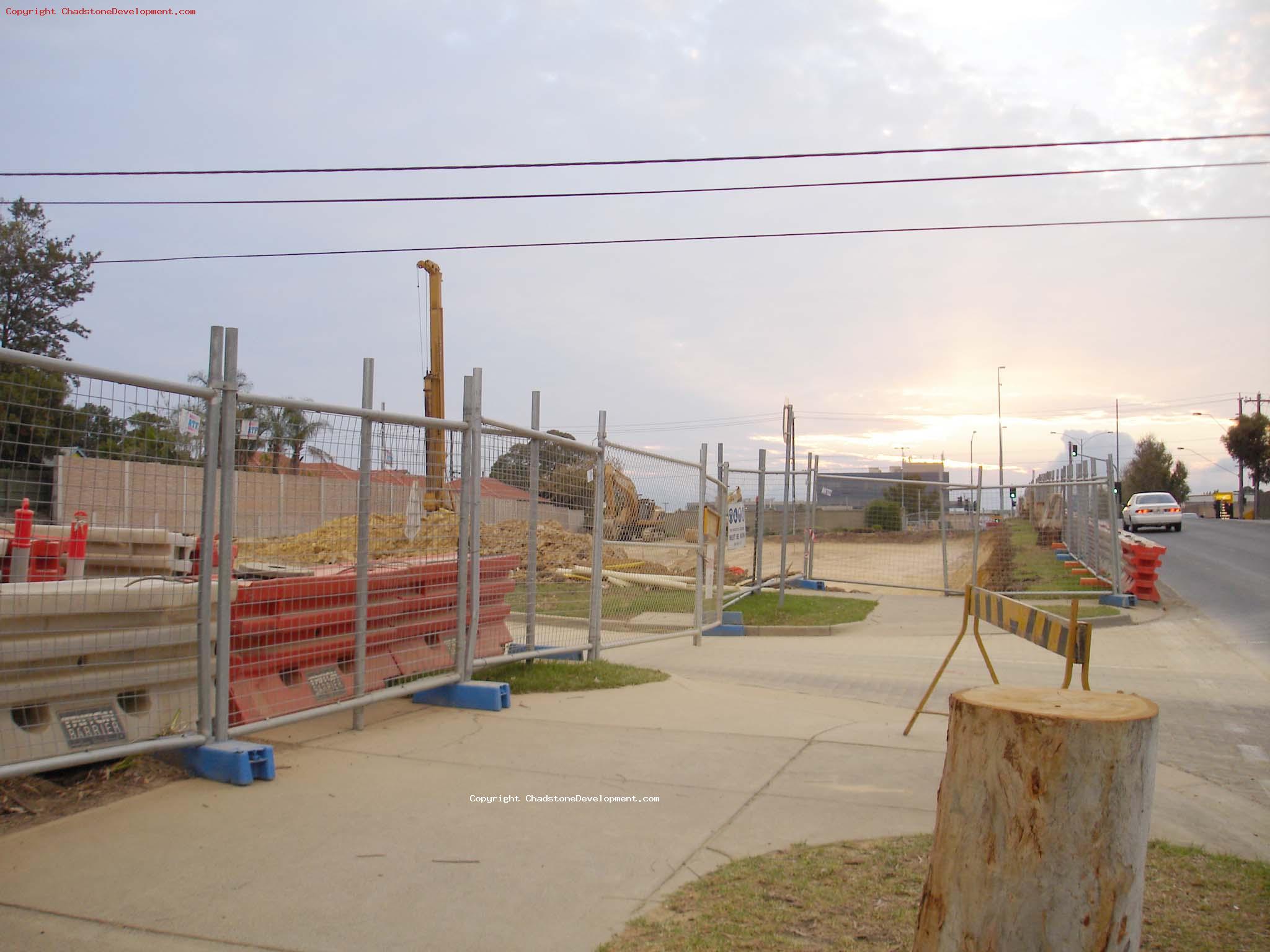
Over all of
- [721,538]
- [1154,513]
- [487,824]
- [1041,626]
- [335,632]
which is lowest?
[487,824]

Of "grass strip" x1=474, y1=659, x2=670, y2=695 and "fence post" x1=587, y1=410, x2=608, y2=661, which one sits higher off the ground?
"fence post" x1=587, y1=410, x2=608, y2=661

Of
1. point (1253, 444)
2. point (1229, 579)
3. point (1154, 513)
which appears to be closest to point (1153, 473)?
point (1253, 444)

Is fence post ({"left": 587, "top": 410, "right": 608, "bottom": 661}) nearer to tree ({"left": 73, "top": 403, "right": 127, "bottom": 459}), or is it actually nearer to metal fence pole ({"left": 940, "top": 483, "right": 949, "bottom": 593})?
tree ({"left": 73, "top": 403, "right": 127, "bottom": 459})

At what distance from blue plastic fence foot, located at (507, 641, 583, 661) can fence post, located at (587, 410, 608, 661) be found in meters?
0.16

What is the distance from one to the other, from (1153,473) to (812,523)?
95966 mm

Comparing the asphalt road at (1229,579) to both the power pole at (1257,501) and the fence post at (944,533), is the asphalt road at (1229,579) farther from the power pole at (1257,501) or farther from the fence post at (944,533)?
the power pole at (1257,501)

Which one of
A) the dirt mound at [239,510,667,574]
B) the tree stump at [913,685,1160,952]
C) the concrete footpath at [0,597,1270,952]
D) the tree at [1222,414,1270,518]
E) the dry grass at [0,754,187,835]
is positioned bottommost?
the concrete footpath at [0,597,1270,952]

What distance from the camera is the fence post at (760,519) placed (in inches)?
621

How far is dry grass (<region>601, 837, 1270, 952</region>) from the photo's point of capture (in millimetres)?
3367

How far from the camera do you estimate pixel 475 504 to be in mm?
6914

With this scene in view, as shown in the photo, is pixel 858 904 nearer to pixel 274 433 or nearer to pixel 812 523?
pixel 274 433

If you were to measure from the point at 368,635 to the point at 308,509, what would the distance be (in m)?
1.16

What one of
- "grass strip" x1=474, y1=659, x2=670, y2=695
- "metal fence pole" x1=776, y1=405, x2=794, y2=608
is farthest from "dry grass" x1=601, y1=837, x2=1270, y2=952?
"metal fence pole" x1=776, y1=405, x2=794, y2=608

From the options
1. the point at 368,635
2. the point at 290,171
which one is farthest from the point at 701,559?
the point at 290,171
